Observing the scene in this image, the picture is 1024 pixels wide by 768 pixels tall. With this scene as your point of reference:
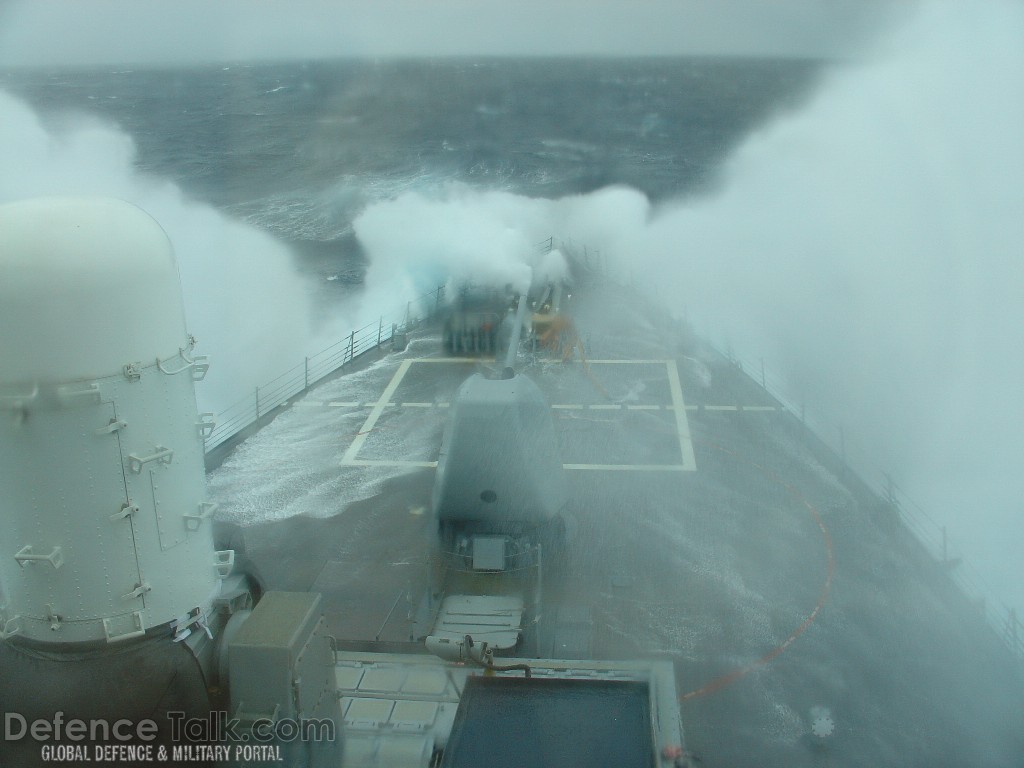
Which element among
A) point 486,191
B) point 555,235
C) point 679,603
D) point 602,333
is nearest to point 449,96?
point 486,191

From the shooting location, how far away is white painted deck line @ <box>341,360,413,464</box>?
604 inches

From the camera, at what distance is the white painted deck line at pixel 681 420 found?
591 inches

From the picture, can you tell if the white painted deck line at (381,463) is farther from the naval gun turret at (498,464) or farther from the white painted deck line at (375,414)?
the naval gun turret at (498,464)

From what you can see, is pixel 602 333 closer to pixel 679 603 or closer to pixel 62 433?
pixel 679 603

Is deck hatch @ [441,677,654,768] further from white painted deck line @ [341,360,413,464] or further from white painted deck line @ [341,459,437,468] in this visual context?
white painted deck line @ [341,360,413,464]

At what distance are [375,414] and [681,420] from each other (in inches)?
218

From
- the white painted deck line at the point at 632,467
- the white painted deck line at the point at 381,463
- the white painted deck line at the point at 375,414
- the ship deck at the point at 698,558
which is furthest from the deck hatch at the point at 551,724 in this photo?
the white painted deck line at the point at 375,414

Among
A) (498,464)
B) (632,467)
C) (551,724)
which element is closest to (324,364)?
(632,467)

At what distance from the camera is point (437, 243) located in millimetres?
33031

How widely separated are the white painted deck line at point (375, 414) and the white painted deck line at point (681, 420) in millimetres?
5376

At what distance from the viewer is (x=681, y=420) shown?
54.6 ft

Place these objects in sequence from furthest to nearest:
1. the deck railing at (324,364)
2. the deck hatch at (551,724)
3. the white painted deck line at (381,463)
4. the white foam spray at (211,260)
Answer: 1. the white foam spray at (211,260)
2. the deck railing at (324,364)
3. the white painted deck line at (381,463)
4. the deck hatch at (551,724)

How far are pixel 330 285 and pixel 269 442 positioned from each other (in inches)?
712

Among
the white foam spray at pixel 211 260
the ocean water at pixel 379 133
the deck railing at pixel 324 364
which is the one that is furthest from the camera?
the ocean water at pixel 379 133
